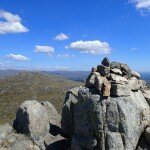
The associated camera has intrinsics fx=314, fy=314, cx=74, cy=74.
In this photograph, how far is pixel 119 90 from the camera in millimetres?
29844

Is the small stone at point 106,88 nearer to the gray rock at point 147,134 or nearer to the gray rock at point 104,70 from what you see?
the gray rock at point 104,70

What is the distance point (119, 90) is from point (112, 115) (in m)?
2.54

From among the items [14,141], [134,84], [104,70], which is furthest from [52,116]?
[134,84]

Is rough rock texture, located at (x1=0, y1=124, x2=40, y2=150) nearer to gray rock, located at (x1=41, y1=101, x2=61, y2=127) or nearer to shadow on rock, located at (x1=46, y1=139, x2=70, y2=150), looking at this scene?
shadow on rock, located at (x1=46, y1=139, x2=70, y2=150)

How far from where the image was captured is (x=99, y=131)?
96.4 feet

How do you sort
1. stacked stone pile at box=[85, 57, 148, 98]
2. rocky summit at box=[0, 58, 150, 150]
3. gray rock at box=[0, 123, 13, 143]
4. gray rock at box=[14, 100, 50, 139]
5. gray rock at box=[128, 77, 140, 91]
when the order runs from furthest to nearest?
1. gray rock at box=[14, 100, 50, 139]
2. gray rock at box=[0, 123, 13, 143]
3. gray rock at box=[128, 77, 140, 91]
4. stacked stone pile at box=[85, 57, 148, 98]
5. rocky summit at box=[0, 58, 150, 150]

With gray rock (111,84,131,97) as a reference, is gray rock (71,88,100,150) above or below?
below

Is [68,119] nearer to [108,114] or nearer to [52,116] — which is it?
[52,116]

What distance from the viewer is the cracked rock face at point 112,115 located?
2881cm

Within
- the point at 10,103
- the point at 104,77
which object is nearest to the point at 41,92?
the point at 10,103

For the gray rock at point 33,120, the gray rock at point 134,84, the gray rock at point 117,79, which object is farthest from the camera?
the gray rock at point 33,120

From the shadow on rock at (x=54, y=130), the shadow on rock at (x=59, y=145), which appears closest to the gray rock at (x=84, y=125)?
the shadow on rock at (x=59, y=145)

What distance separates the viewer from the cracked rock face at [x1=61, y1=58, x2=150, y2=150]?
2881cm

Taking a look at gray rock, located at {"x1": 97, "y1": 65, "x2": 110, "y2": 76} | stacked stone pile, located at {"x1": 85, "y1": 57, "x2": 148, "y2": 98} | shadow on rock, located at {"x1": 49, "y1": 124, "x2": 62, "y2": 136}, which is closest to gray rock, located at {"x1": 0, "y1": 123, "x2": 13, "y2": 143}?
shadow on rock, located at {"x1": 49, "y1": 124, "x2": 62, "y2": 136}
